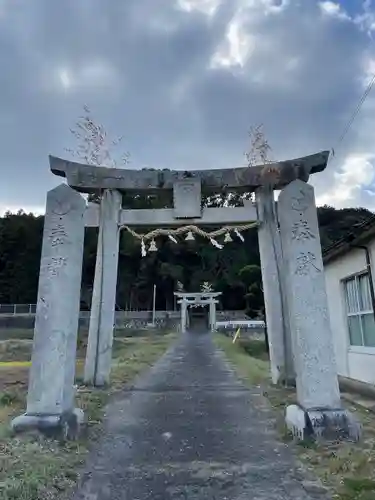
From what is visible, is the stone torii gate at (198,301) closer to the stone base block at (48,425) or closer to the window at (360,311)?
the window at (360,311)

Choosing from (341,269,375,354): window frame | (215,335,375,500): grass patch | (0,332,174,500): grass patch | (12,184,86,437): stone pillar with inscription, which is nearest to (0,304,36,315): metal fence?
(341,269,375,354): window frame

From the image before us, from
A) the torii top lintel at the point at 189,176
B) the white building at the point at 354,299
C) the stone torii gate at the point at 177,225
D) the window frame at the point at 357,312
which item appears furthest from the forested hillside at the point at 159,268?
the stone torii gate at the point at 177,225

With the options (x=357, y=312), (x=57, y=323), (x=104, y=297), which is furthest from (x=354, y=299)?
(x=57, y=323)

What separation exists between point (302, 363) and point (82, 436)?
2802 mm

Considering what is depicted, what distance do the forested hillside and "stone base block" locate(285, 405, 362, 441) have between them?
143 feet

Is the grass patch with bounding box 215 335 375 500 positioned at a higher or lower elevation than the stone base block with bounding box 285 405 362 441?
lower

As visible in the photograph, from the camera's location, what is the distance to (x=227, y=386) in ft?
29.0

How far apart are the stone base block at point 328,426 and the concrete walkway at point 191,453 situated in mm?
356

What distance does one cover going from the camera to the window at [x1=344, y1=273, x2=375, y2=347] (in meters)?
8.20

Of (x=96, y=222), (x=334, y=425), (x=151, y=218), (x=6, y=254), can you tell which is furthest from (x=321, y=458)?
(x=6, y=254)

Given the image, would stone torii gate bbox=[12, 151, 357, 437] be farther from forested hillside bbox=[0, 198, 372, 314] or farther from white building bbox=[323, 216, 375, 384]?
forested hillside bbox=[0, 198, 372, 314]

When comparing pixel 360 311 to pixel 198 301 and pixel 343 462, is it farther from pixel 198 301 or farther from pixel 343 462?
pixel 198 301

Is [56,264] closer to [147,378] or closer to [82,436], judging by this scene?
[82,436]

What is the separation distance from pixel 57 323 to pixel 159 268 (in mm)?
46248
